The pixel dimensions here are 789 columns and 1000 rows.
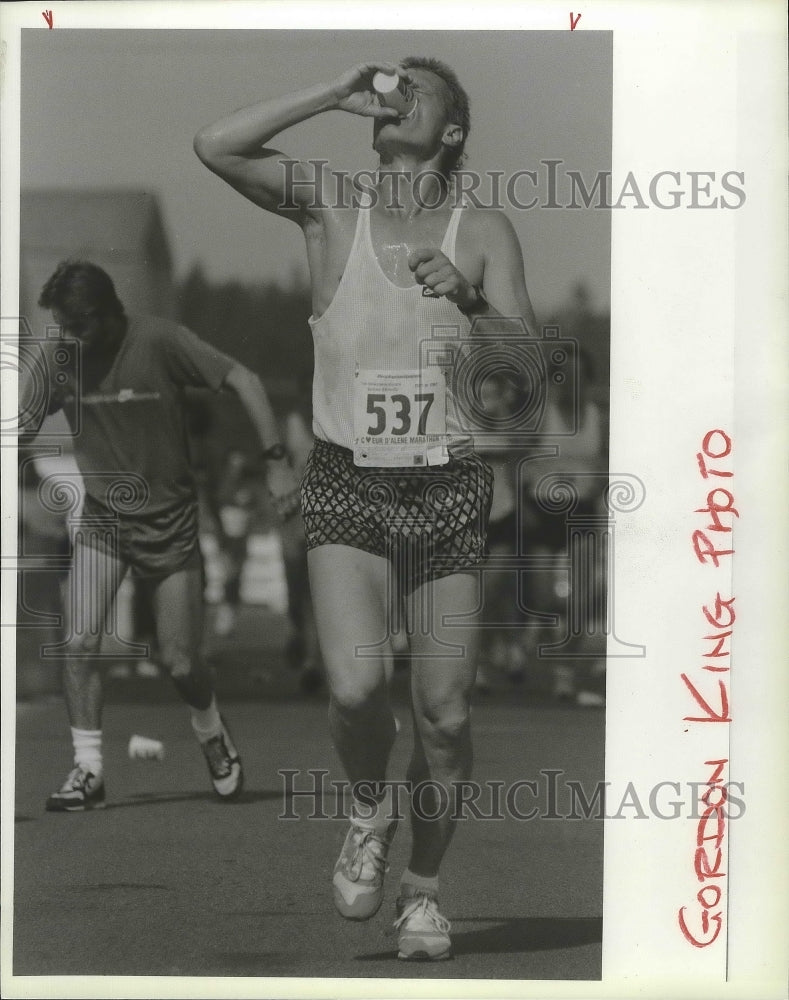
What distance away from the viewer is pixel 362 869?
4766 mm

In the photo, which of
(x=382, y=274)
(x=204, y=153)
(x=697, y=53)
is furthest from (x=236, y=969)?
(x=697, y=53)

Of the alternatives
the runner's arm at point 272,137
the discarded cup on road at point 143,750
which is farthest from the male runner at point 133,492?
the runner's arm at point 272,137

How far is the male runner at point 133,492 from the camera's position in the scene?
15.5 ft

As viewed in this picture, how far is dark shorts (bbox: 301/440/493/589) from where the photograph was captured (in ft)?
15.3

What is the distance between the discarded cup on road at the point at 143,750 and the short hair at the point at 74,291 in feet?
4.37

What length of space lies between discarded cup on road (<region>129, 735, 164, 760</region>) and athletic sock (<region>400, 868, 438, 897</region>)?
84 centimetres

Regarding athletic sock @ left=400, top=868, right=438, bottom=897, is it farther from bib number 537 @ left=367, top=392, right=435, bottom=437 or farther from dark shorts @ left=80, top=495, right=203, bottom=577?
bib number 537 @ left=367, top=392, right=435, bottom=437

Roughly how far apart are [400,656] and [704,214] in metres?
Result: 1.61

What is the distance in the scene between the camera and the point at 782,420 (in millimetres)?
4723

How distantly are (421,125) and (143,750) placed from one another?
6.84ft

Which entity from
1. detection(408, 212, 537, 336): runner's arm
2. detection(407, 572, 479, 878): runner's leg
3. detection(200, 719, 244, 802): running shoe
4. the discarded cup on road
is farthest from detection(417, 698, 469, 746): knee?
detection(408, 212, 537, 336): runner's arm

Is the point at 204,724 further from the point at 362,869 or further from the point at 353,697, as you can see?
the point at 362,869

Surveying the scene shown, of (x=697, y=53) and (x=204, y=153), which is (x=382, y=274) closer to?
(x=204, y=153)

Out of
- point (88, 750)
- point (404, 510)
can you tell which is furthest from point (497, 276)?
point (88, 750)
